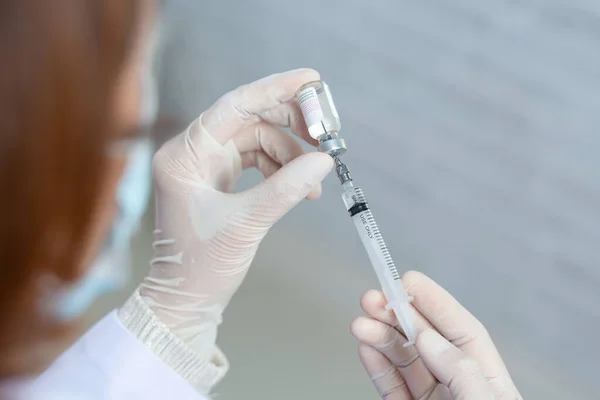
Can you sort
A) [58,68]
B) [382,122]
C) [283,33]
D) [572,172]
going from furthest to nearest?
[283,33] → [382,122] → [572,172] → [58,68]

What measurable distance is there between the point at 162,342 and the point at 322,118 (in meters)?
0.50

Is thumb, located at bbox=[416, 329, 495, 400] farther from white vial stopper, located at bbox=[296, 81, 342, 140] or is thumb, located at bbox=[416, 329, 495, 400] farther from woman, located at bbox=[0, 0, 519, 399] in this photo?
white vial stopper, located at bbox=[296, 81, 342, 140]

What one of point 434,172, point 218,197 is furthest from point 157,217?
point 434,172

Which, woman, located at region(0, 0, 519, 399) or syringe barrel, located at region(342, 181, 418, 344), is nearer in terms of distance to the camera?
woman, located at region(0, 0, 519, 399)

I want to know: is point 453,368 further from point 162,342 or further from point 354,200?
point 162,342

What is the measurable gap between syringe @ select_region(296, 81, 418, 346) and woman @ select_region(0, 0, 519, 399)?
0.03m

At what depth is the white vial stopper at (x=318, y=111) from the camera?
88 centimetres

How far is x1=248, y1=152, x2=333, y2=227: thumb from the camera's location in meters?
0.88

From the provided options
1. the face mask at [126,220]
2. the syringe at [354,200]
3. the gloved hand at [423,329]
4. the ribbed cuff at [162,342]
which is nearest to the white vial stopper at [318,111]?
the syringe at [354,200]

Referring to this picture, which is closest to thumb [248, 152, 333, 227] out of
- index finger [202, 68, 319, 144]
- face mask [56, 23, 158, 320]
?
index finger [202, 68, 319, 144]

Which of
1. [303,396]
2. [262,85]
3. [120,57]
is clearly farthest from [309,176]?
[303,396]

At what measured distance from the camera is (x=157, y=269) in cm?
106

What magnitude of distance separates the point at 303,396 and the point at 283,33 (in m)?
1.04

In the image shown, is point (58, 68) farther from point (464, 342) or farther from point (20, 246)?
point (464, 342)
